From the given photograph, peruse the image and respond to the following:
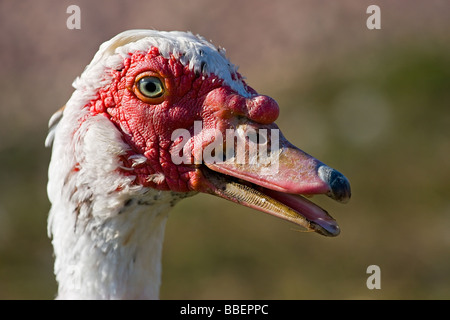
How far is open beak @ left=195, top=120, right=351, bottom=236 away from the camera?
2.65 m

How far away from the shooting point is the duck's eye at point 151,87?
2.97 metres

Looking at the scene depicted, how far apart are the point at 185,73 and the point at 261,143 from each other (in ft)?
1.74

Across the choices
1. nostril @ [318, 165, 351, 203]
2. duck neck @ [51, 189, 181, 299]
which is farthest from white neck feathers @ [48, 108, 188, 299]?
nostril @ [318, 165, 351, 203]

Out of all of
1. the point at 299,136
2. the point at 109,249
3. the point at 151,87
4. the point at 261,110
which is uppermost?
the point at 299,136

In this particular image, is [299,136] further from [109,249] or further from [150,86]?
[150,86]

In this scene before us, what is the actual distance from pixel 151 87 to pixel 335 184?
1042 millimetres

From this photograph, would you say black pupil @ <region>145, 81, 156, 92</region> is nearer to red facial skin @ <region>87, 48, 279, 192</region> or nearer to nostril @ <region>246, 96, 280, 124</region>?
red facial skin @ <region>87, 48, 279, 192</region>

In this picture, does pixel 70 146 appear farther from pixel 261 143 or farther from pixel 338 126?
pixel 338 126

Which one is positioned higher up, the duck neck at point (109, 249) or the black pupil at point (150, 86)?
the black pupil at point (150, 86)

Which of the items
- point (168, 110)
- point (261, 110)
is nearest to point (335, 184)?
point (261, 110)

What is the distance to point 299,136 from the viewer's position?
9383 millimetres

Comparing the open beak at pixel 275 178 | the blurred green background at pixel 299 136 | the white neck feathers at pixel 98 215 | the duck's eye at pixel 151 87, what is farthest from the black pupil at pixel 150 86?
the blurred green background at pixel 299 136

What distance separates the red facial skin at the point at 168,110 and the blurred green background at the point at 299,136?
16.4 ft

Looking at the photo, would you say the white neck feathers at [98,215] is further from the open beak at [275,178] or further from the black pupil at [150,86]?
the open beak at [275,178]
